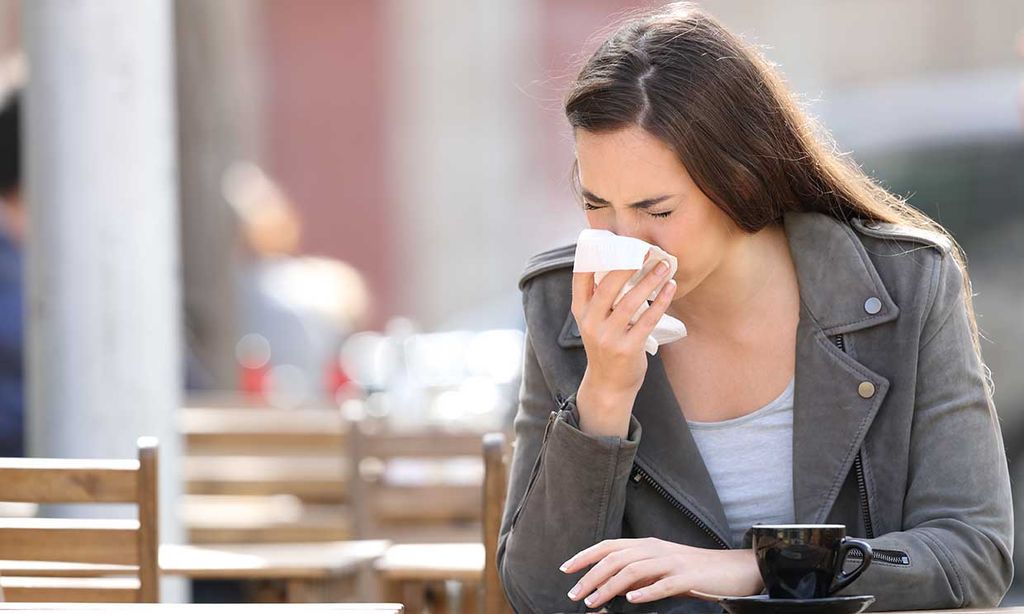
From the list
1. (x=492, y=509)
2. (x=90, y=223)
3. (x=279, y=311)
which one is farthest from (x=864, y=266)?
(x=279, y=311)

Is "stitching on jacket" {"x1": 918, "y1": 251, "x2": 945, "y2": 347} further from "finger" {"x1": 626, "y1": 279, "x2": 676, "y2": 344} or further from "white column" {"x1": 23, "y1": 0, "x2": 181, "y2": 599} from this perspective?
"white column" {"x1": 23, "y1": 0, "x2": 181, "y2": 599}

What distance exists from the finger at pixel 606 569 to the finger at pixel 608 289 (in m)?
0.34

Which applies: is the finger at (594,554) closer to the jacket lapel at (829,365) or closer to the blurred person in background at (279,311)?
the jacket lapel at (829,365)

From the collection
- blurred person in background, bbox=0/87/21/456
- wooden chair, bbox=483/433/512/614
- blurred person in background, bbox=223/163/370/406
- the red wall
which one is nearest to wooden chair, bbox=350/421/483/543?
blurred person in background, bbox=0/87/21/456

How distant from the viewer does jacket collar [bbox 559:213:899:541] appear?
234 cm

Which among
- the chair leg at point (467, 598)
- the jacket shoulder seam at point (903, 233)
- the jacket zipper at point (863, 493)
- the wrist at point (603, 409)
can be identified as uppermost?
the jacket shoulder seam at point (903, 233)

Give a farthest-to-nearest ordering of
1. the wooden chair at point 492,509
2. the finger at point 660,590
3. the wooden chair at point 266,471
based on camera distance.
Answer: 1. the wooden chair at point 266,471
2. the wooden chair at point 492,509
3. the finger at point 660,590

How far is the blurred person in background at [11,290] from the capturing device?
4.13 meters

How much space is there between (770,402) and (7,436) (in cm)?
231

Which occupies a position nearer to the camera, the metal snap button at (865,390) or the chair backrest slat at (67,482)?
the metal snap button at (865,390)

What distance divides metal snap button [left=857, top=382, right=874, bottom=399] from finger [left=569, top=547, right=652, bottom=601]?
0.46 m

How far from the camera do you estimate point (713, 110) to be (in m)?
2.31

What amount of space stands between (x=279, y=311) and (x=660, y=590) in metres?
5.80

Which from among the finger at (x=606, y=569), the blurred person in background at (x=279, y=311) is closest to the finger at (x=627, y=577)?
the finger at (x=606, y=569)
